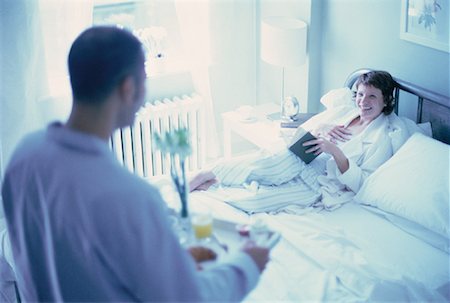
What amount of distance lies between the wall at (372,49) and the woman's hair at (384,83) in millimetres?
151

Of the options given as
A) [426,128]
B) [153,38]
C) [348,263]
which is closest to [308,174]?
A: [426,128]

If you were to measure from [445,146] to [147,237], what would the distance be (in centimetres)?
167

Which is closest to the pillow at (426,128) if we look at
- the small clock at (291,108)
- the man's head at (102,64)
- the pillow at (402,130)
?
the pillow at (402,130)

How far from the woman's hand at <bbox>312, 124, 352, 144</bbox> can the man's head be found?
1.78m

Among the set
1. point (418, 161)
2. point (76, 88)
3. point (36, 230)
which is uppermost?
point (76, 88)

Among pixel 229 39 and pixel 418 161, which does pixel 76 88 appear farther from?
pixel 229 39

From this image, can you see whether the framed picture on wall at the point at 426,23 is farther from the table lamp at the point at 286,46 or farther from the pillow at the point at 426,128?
the table lamp at the point at 286,46

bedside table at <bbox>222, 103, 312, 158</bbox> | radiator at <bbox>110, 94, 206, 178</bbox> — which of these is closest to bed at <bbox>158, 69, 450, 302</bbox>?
bedside table at <bbox>222, 103, 312, 158</bbox>

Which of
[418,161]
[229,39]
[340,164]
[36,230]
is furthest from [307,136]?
[36,230]

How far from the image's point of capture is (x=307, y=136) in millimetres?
2717

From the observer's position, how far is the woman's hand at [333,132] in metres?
2.83

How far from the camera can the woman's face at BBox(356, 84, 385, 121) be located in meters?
2.71

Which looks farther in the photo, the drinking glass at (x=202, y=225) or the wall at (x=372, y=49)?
the wall at (x=372, y=49)

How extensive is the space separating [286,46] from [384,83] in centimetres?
69
